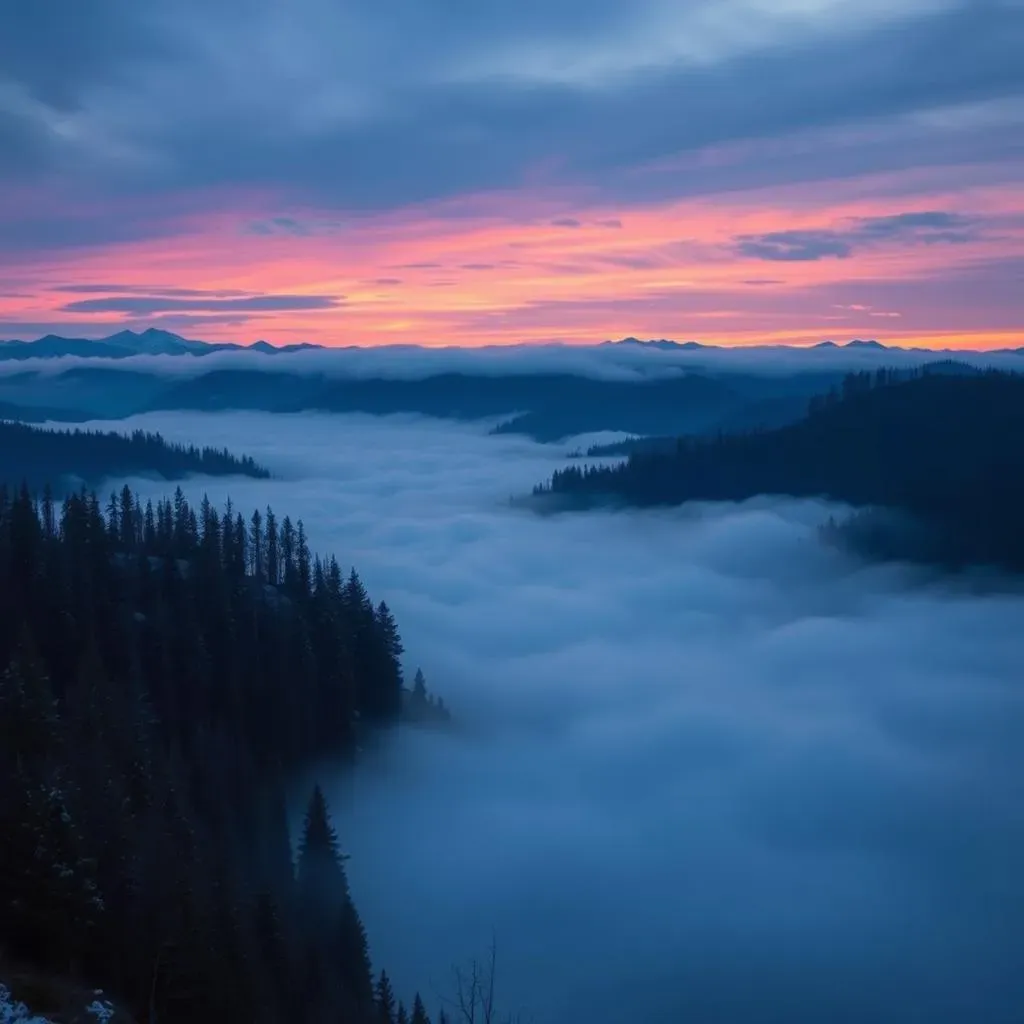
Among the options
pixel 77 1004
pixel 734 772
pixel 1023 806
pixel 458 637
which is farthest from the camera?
pixel 458 637

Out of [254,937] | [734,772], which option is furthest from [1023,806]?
[254,937]

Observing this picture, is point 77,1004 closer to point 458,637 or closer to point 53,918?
point 53,918

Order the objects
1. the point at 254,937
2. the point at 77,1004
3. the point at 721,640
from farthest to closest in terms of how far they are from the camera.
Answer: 1. the point at 721,640
2. the point at 254,937
3. the point at 77,1004

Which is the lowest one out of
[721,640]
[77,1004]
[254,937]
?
[721,640]

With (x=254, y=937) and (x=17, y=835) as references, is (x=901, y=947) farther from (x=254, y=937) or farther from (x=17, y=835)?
(x=17, y=835)

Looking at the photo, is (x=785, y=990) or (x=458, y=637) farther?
(x=458, y=637)

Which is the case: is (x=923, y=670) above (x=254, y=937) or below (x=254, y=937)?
below

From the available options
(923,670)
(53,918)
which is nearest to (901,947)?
(53,918)
